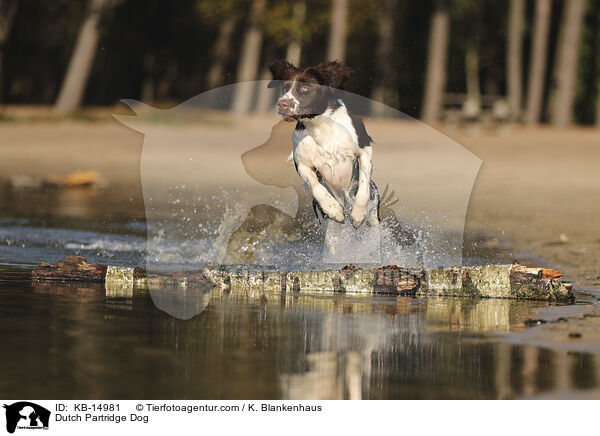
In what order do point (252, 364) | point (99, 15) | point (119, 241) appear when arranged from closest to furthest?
point (252, 364) → point (119, 241) → point (99, 15)

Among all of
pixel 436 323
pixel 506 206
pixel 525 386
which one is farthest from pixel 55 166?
pixel 525 386

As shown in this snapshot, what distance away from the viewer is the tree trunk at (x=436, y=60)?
3144 centimetres

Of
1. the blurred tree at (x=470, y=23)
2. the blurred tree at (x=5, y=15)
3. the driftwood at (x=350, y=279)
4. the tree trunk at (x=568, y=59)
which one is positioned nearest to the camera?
the driftwood at (x=350, y=279)

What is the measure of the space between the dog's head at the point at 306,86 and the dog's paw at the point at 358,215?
0.89 metres

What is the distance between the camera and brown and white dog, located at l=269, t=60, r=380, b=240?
8.98 meters

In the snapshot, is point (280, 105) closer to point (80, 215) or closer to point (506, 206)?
point (80, 215)

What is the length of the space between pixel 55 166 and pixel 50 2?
1832 cm

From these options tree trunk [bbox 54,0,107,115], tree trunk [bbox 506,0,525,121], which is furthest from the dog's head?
tree trunk [bbox 506,0,525,121]

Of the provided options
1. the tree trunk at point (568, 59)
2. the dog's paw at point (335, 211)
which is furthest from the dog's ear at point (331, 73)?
the tree trunk at point (568, 59)

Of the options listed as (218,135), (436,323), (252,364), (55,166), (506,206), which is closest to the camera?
(252,364)

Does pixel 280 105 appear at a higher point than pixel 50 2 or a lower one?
lower

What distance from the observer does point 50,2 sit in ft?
122

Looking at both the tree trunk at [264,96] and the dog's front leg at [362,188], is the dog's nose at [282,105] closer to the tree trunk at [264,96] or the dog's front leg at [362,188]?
the dog's front leg at [362,188]
